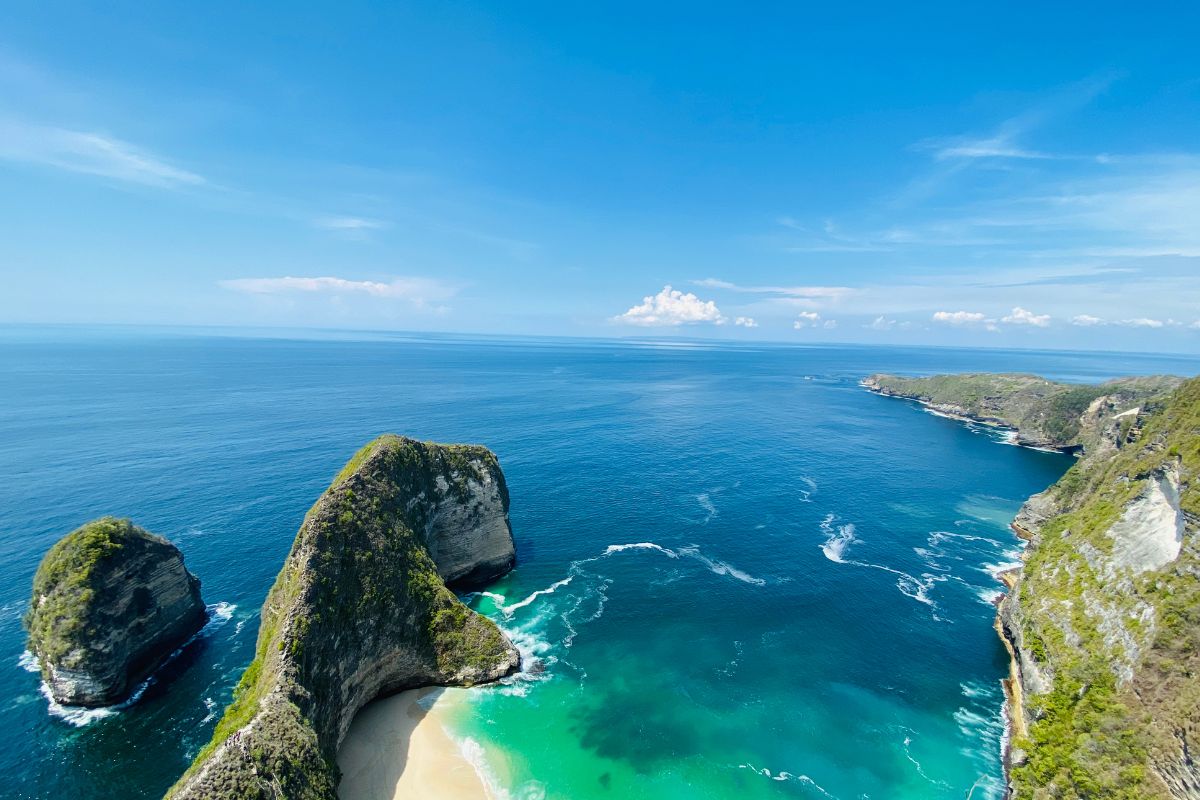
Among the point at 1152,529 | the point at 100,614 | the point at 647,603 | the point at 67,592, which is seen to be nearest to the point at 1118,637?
the point at 1152,529

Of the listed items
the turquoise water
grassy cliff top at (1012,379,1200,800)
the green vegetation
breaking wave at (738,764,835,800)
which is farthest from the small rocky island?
the green vegetation

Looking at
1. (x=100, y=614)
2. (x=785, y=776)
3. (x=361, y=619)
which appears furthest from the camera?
(x=100, y=614)

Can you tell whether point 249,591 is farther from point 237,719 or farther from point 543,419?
point 543,419

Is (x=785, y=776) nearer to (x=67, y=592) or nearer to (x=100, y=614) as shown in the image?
(x=100, y=614)

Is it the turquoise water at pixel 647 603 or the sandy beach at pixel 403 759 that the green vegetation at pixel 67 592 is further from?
the sandy beach at pixel 403 759

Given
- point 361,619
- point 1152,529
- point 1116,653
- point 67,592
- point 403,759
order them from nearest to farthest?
point 1116,653
point 403,759
point 67,592
point 361,619
point 1152,529

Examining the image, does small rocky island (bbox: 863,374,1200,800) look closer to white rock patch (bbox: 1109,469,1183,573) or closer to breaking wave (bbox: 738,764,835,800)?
white rock patch (bbox: 1109,469,1183,573)

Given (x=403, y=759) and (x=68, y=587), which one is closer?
(x=403, y=759)
